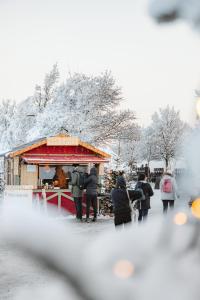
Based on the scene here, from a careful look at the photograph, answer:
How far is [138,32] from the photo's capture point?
0.90 m

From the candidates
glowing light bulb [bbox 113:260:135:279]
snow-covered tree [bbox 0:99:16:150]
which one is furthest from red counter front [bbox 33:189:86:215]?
snow-covered tree [bbox 0:99:16:150]

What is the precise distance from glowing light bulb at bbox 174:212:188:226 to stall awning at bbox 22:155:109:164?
15.4m

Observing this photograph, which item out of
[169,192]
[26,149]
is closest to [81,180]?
[26,149]

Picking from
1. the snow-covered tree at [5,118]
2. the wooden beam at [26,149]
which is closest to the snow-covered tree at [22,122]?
the snow-covered tree at [5,118]

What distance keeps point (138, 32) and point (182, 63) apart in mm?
120

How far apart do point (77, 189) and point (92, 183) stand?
70cm

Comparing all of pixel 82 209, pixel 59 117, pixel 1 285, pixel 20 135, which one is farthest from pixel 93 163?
pixel 20 135

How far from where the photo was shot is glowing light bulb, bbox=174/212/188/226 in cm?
67

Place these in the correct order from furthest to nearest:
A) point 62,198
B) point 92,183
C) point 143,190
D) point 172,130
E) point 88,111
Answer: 1. point 88,111
2. point 62,198
3. point 92,183
4. point 143,190
5. point 172,130

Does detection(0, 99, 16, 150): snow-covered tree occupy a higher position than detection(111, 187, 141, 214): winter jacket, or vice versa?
detection(0, 99, 16, 150): snow-covered tree

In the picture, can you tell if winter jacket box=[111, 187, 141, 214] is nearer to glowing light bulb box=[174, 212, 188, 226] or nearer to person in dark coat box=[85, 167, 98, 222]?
person in dark coat box=[85, 167, 98, 222]

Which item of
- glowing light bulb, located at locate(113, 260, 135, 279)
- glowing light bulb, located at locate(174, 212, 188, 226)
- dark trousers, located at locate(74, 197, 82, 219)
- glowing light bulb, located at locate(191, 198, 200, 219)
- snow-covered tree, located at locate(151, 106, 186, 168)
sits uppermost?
snow-covered tree, located at locate(151, 106, 186, 168)

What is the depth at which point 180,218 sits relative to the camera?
68 cm

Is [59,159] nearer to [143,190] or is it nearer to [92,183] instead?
[92,183]
